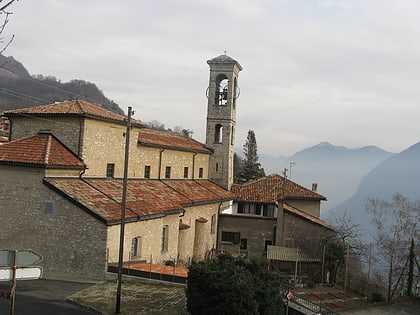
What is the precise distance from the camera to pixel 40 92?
102 m

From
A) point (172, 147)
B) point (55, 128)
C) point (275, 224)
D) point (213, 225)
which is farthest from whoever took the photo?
point (213, 225)

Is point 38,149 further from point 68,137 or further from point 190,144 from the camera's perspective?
point 190,144

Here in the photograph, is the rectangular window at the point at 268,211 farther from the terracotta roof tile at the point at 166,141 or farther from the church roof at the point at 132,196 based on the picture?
the terracotta roof tile at the point at 166,141

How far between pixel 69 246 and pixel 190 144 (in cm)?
1971

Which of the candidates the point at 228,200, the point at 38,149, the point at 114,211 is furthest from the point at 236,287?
the point at 228,200

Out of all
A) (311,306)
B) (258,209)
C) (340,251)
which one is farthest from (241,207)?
→ (311,306)

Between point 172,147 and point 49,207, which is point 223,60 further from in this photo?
point 49,207

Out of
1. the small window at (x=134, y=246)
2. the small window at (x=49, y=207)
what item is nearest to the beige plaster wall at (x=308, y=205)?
the small window at (x=134, y=246)

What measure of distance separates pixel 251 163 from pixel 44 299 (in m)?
65.9

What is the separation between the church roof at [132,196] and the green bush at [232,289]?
6.27m

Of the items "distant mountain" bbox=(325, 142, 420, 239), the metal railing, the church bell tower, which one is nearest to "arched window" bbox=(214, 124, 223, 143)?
the church bell tower

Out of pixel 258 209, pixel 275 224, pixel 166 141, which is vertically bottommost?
pixel 275 224

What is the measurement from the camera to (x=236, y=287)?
43.3 feet

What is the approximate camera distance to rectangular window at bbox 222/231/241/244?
115 ft
